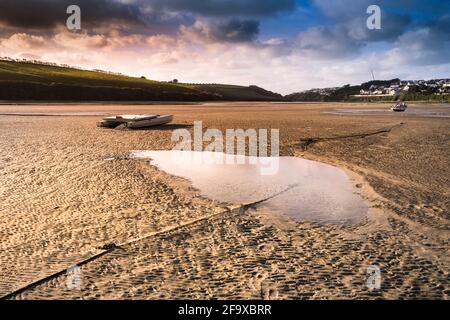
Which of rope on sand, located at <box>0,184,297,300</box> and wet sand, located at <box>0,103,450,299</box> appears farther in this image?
wet sand, located at <box>0,103,450,299</box>

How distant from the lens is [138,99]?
9225 cm

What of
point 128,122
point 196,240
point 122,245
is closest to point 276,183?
point 196,240

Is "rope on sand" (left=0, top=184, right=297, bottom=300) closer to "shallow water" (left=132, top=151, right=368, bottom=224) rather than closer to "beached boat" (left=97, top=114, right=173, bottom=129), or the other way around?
"shallow water" (left=132, top=151, right=368, bottom=224)

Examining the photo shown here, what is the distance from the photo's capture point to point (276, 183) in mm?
10805

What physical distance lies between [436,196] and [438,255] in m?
3.72

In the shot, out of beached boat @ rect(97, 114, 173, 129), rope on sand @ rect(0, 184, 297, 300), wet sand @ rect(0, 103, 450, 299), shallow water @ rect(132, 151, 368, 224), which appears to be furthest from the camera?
beached boat @ rect(97, 114, 173, 129)

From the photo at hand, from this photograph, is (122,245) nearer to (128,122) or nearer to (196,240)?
(196,240)

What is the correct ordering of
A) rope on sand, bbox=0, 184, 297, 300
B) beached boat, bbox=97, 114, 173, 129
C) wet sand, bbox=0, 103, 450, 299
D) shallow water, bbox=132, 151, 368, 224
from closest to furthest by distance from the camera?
1. rope on sand, bbox=0, 184, 297, 300
2. wet sand, bbox=0, 103, 450, 299
3. shallow water, bbox=132, 151, 368, 224
4. beached boat, bbox=97, 114, 173, 129

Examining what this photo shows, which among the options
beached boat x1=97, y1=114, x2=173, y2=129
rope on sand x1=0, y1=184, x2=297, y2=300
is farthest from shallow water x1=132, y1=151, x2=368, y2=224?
beached boat x1=97, y1=114, x2=173, y2=129

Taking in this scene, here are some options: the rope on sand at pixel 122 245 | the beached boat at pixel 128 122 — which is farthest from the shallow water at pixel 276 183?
the beached boat at pixel 128 122

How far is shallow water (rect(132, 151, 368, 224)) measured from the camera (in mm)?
8461

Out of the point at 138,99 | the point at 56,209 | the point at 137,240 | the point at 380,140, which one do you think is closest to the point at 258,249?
the point at 137,240

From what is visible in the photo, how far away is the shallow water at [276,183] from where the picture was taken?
27.8ft

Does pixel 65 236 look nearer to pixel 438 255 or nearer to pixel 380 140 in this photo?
pixel 438 255
